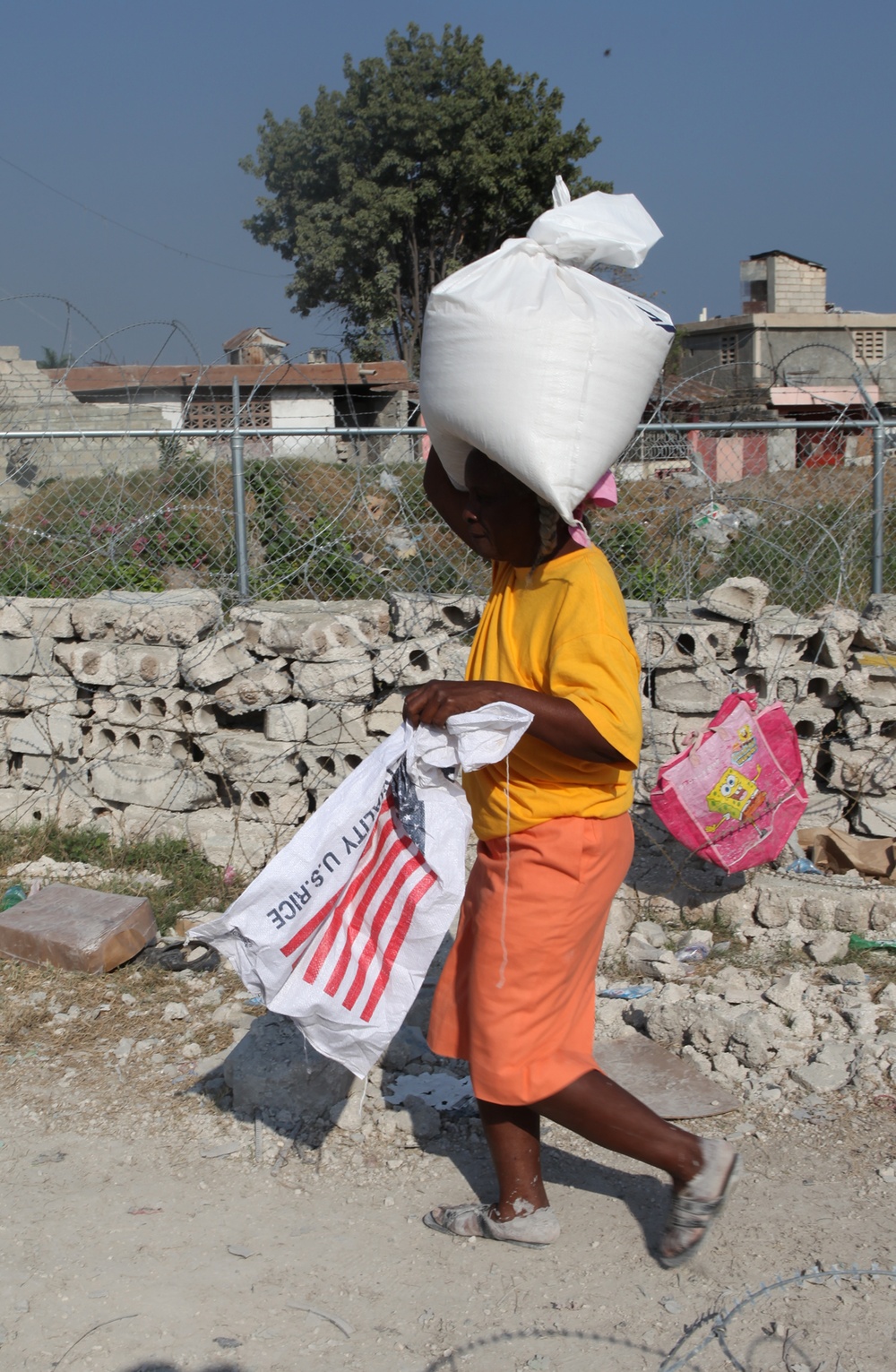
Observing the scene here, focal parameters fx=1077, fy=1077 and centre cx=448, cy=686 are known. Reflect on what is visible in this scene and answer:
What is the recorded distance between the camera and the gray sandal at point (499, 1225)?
93.6 inches

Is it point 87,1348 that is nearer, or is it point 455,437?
point 87,1348

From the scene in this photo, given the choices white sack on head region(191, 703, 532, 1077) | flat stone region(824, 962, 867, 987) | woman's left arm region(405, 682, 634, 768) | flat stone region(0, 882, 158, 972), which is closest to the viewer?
woman's left arm region(405, 682, 634, 768)

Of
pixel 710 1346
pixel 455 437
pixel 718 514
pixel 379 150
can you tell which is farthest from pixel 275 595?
pixel 379 150

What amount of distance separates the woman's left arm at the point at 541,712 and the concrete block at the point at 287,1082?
1265 millimetres

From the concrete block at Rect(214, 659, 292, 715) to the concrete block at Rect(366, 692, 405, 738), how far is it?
1.29 ft

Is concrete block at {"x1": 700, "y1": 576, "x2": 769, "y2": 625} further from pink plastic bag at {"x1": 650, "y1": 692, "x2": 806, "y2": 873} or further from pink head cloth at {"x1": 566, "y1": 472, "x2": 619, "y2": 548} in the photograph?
pink head cloth at {"x1": 566, "y1": 472, "x2": 619, "y2": 548}

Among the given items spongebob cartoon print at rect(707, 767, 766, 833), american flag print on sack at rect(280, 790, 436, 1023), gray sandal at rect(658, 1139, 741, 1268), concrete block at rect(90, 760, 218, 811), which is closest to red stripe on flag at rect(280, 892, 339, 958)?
american flag print on sack at rect(280, 790, 436, 1023)

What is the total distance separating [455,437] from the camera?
7.68 ft

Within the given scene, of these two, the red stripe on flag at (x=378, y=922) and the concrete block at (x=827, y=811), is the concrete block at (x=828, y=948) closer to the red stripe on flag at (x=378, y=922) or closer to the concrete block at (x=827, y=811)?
the concrete block at (x=827, y=811)

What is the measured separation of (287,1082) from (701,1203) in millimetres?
1221

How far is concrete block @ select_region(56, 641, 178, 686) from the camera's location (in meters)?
4.93

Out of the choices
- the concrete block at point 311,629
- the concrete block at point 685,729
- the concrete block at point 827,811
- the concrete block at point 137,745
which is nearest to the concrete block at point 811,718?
the concrete block at point 827,811

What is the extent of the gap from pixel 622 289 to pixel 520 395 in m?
0.41

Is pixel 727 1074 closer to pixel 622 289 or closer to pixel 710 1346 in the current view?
pixel 710 1346
